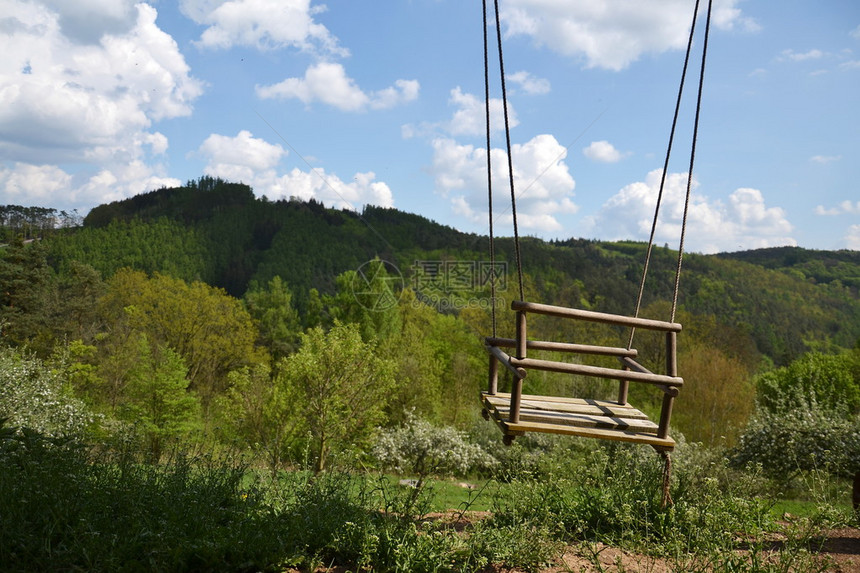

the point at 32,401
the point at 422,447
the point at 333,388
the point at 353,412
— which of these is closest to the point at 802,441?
the point at 422,447

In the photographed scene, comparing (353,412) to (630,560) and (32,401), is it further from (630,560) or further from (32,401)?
(630,560)

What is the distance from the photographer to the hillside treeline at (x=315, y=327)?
1823 cm

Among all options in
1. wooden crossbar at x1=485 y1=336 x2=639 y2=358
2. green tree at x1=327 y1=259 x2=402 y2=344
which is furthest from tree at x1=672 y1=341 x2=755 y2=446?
wooden crossbar at x1=485 y1=336 x2=639 y2=358

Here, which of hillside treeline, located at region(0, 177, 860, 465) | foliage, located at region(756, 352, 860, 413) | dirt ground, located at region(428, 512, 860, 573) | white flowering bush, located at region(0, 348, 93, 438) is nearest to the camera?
dirt ground, located at region(428, 512, 860, 573)

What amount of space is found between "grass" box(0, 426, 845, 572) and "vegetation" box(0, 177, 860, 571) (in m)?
0.03

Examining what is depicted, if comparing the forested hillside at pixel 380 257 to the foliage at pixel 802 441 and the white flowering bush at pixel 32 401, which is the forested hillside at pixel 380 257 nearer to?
the foliage at pixel 802 441

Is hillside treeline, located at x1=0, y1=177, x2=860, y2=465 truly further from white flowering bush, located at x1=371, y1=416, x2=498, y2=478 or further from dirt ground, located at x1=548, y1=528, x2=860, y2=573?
dirt ground, located at x1=548, y1=528, x2=860, y2=573

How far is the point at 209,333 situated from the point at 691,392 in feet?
96.2

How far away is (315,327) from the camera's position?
2377 centimetres

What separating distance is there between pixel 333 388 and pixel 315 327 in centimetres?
715

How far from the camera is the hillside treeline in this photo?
59.8ft

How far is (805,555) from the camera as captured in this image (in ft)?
12.8

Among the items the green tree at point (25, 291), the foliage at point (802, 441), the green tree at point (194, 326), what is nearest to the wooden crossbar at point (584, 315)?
the foliage at point (802, 441)

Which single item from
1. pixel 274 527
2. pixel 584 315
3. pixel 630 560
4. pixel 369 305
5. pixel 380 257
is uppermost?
pixel 380 257
